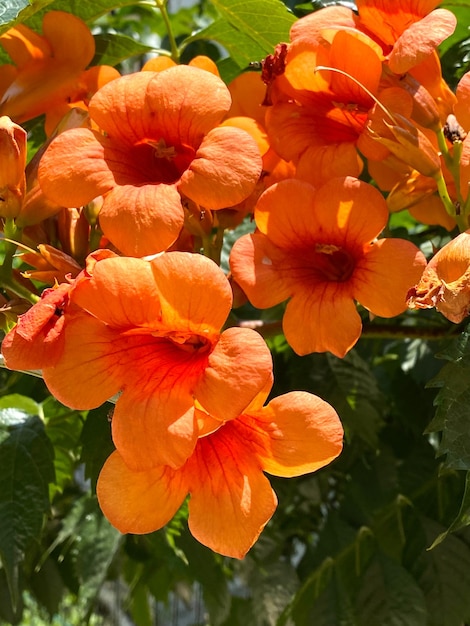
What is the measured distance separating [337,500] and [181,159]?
0.85 metres

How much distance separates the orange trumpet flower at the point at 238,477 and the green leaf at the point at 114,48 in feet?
1.88

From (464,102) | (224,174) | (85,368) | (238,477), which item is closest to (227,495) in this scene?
(238,477)

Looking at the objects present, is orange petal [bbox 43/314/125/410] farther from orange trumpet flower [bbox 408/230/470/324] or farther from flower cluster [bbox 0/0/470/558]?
orange trumpet flower [bbox 408/230/470/324]

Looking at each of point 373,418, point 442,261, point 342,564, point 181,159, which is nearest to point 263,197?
point 181,159

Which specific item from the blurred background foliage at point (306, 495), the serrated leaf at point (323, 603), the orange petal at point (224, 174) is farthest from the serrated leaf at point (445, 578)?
the orange petal at point (224, 174)

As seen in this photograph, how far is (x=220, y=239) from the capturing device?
71cm

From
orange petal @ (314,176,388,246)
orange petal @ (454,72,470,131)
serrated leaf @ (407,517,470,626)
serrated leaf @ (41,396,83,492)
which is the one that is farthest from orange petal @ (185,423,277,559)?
serrated leaf @ (407,517,470,626)

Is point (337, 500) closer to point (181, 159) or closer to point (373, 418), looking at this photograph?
point (373, 418)

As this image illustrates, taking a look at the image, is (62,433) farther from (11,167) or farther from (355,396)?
(11,167)

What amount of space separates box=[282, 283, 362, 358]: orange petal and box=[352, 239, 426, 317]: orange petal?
2cm

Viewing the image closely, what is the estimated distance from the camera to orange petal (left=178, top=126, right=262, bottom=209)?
0.61 meters

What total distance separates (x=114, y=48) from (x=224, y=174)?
0.47 metres

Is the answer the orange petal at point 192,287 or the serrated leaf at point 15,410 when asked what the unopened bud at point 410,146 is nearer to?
the orange petal at point 192,287

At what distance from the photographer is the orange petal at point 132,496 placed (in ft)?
1.91
